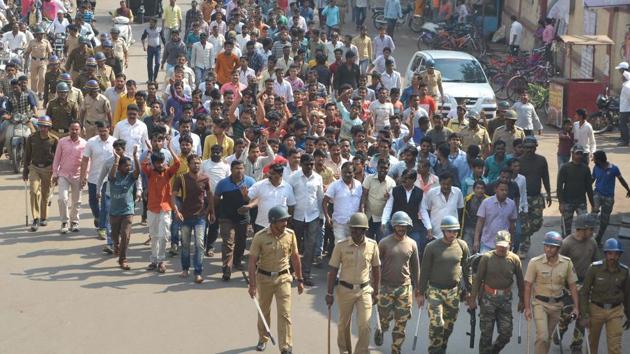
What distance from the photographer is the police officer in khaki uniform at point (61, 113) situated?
19.9 meters

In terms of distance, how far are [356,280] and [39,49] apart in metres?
16.3

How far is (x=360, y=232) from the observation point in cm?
1290

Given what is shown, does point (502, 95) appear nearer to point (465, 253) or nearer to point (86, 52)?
point (86, 52)

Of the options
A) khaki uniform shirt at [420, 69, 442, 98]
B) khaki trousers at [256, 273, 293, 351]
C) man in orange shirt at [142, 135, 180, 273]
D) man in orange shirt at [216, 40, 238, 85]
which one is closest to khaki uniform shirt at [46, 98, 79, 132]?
→ man in orange shirt at [142, 135, 180, 273]

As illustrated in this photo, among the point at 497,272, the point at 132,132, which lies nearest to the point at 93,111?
the point at 132,132

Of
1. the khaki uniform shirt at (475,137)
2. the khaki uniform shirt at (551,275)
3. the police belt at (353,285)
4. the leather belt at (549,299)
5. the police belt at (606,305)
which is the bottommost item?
the police belt at (606,305)

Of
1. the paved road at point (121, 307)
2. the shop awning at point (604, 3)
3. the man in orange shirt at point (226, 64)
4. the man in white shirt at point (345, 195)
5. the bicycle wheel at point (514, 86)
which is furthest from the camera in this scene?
the bicycle wheel at point (514, 86)

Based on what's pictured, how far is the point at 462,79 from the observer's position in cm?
2661

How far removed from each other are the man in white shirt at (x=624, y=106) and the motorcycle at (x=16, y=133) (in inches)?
431

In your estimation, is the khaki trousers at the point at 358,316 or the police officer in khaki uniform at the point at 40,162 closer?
the khaki trousers at the point at 358,316

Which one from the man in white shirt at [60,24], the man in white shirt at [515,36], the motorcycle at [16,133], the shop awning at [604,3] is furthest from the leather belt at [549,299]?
the man in white shirt at [515,36]

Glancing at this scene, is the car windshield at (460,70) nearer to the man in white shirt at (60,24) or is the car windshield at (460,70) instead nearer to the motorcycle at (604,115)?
the motorcycle at (604,115)

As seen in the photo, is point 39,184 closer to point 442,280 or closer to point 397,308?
point 397,308

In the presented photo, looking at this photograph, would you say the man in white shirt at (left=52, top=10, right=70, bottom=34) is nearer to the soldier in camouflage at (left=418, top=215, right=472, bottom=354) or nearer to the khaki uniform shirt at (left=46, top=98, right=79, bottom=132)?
the khaki uniform shirt at (left=46, top=98, right=79, bottom=132)
